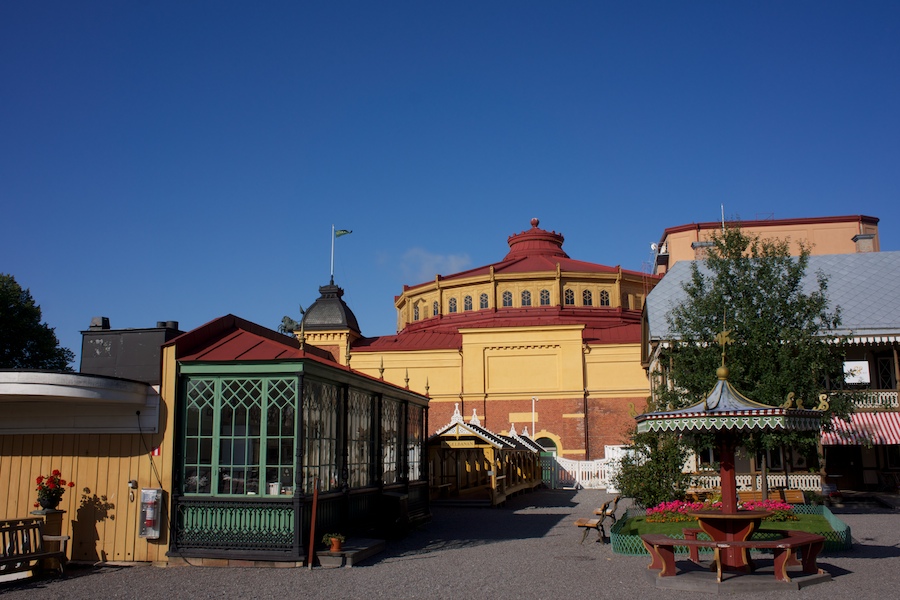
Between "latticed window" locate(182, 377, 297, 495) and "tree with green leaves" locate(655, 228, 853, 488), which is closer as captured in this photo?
"latticed window" locate(182, 377, 297, 495)

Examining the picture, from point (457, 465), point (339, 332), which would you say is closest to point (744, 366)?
point (457, 465)

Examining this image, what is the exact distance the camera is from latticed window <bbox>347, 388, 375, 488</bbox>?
55.0 feet

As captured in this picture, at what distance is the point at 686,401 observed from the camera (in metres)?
22.2

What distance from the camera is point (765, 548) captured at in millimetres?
11766

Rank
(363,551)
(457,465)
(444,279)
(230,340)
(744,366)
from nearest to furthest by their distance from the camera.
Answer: (363,551)
(230,340)
(744,366)
(457,465)
(444,279)

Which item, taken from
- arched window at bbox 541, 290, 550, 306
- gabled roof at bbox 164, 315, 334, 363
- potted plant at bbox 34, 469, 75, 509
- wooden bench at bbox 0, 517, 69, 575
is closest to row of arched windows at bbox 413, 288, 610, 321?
arched window at bbox 541, 290, 550, 306

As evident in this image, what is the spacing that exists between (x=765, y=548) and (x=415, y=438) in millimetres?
11628

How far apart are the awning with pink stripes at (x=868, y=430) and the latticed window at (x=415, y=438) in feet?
42.8

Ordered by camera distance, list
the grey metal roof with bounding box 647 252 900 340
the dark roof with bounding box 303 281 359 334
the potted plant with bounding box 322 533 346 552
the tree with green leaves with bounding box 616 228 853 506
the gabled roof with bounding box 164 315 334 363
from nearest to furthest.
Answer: the potted plant with bounding box 322 533 346 552 < the gabled roof with bounding box 164 315 334 363 < the tree with green leaves with bounding box 616 228 853 506 < the grey metal roof with bounding box 647 252 900 340 < the dark roof with bounding box 303 281 359 334

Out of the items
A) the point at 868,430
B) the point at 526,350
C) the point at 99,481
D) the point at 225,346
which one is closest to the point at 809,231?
the point at 526,350

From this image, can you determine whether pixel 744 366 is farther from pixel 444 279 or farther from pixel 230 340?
pixel 444 279

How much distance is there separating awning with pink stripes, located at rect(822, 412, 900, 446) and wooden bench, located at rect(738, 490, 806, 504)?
4004mm

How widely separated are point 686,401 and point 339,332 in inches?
1217

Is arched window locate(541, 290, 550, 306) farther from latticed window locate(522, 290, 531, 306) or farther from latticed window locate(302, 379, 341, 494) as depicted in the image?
latticed window locate(302, 379, 341, 494)
